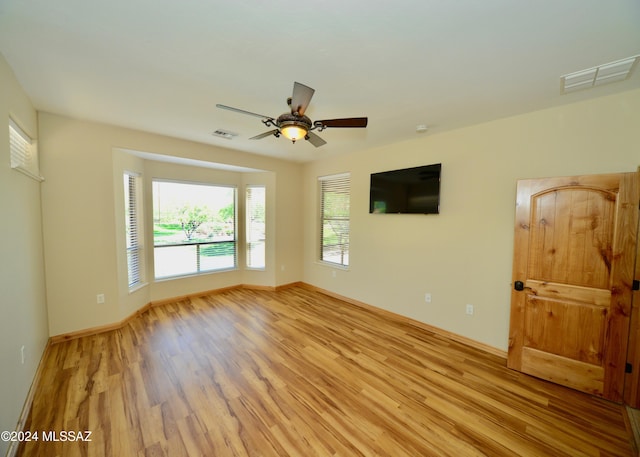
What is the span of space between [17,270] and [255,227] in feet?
11.0

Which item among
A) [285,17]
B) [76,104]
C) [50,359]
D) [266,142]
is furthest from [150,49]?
[50,359]

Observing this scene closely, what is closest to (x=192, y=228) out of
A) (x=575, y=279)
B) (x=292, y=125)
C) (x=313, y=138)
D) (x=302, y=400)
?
(x=313, y=138)

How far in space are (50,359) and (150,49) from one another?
Answer: 10.9ft

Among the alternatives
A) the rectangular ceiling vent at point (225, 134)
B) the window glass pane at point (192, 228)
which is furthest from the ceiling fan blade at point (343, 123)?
the window glass pane at point (192, 228)

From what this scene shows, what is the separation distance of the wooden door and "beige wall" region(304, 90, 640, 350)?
9.0 inches

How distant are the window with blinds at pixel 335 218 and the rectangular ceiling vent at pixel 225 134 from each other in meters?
2.01

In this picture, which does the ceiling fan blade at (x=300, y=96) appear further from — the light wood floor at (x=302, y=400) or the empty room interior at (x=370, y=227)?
the light wood floor at (x=302, y=400)

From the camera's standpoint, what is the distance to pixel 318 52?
165cm

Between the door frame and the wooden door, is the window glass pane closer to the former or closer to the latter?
the wooden door

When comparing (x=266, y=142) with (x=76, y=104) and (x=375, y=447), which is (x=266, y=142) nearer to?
(x=76, y=104)

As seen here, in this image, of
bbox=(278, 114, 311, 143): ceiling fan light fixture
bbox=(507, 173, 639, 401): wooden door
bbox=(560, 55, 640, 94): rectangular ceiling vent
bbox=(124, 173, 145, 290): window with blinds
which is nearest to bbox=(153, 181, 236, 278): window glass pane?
bbox=(124, 173, 145, 290): window with blinds

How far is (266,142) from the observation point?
12.1 feet

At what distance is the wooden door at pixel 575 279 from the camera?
6.75ft

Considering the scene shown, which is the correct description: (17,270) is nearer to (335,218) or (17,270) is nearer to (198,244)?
(198,244)
